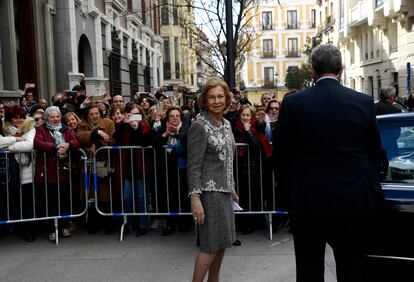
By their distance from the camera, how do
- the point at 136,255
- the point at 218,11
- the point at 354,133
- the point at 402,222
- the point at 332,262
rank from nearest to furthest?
the point at 354,133, the point at 402,222, the point at 332,262, the point at 136,255, the point at 218,11

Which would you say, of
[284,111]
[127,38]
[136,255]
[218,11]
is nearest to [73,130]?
[136,255]

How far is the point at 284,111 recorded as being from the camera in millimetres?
3135

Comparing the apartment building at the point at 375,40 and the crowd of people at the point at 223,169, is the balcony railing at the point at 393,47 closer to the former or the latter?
the apartment building at the point at 375,40

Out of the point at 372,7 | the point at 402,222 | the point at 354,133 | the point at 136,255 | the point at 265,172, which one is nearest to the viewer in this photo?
the point at 354,133

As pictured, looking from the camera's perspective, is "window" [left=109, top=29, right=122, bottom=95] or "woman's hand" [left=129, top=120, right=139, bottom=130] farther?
"window" [left=109, top=29, right=122, bottom=95]

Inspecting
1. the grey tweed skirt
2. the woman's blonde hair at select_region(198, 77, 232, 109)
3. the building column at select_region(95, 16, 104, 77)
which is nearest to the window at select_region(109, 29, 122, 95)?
the building column at select_region(95, 16, 104, 77)

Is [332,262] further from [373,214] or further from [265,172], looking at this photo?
[373,214]

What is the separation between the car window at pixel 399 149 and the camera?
3.83 metres

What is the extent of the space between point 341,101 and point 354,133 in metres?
0.21

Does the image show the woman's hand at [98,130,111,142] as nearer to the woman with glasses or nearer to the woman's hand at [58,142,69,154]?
the woman's hand at [58,142,69,154]

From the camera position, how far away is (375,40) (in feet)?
110

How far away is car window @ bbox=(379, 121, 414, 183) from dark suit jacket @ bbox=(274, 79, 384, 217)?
0.83 metres

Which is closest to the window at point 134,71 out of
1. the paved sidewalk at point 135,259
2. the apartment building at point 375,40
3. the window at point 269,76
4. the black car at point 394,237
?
the apartment building at point 375,40

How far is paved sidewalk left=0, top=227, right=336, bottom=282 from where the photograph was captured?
501 centimetres
